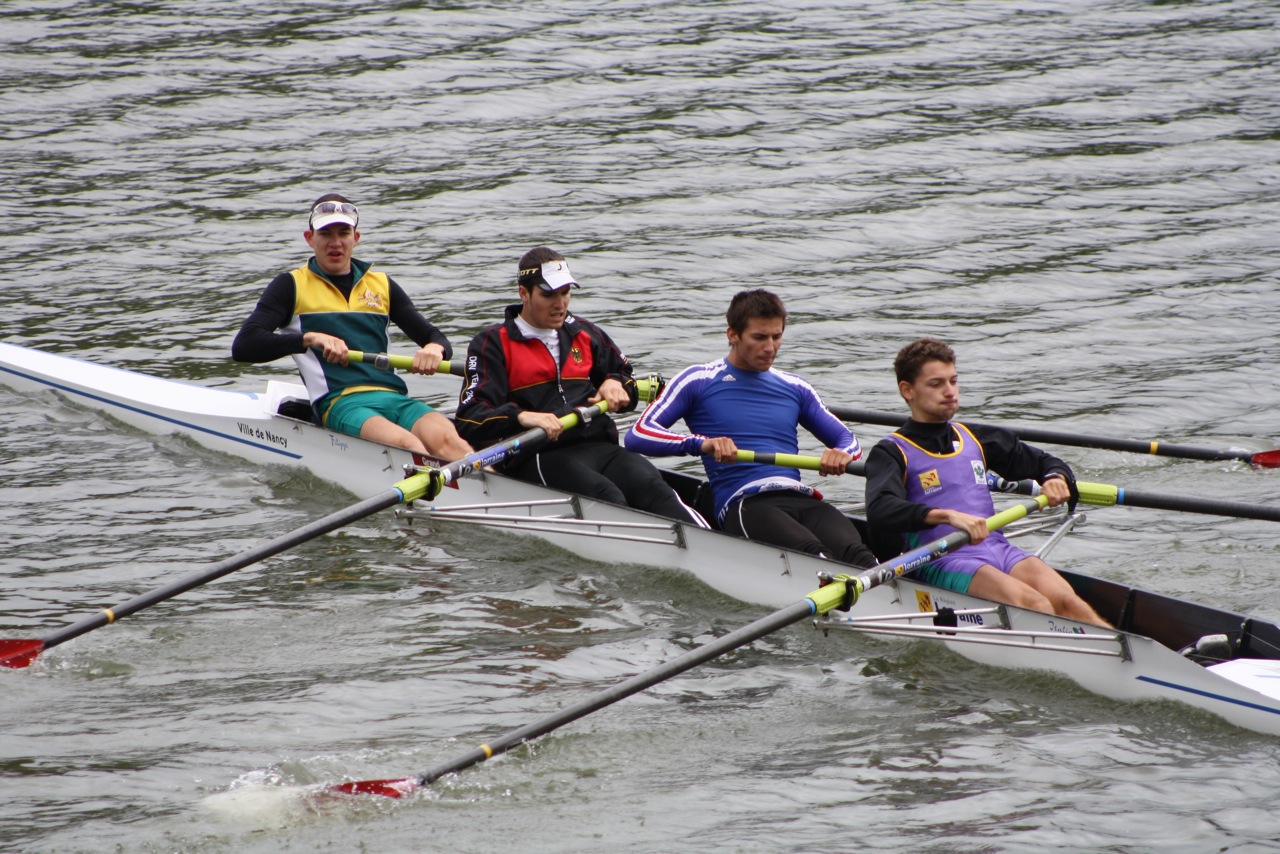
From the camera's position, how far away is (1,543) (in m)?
8.86

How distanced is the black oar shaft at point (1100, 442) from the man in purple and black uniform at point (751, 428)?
743mm

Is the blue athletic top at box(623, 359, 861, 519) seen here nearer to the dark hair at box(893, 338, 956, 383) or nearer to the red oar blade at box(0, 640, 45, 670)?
the dark hair at box(893, 338, 956, 383)

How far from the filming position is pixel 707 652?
254 inches

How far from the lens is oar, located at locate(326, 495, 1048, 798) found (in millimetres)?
5977

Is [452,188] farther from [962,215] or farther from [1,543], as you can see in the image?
[1,543]

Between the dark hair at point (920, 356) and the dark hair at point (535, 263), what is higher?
the dark hair at point (535, 263)

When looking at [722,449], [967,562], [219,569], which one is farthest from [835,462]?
[219,569]

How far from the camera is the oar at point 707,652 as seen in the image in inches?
235

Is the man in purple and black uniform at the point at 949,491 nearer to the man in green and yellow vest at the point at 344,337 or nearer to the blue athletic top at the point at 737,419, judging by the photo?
the blue athletic top at the point at 737,419

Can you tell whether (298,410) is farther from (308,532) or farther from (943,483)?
(943,483)

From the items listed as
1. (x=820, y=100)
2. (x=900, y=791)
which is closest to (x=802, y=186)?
(x=820, y=100)

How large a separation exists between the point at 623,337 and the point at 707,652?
650 cm

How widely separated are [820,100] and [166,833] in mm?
15065

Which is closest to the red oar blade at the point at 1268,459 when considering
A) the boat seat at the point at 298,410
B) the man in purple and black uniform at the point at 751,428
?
the man in purple and black uniform at the point at 751,428
